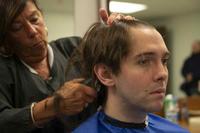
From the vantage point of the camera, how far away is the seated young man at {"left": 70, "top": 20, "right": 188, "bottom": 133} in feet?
3.95

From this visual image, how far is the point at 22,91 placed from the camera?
144 cm

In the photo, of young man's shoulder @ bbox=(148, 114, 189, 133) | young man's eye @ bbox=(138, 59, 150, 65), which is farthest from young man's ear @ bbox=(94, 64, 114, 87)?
young man's shoulder @ bbox=(148, 114, 189, 133)

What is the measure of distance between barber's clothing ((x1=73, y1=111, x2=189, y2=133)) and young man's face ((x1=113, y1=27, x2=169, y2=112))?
0.11 m

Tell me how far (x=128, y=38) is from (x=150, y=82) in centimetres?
19

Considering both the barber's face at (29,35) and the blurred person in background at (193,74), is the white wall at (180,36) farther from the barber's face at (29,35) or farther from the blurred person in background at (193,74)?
the barber's face at (29,35)

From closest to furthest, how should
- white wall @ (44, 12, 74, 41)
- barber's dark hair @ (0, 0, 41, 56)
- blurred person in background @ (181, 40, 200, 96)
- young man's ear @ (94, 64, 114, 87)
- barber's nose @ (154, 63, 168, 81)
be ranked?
barber's nose @ (154, 63, 168, 81), young man's ear @ (94, 64, 114, 87), barber's dark hair @ (0, 0, 41, 56), white wall @ (44, 12, 74, 41), blurred person in background @ (181, 40, 200, 96)

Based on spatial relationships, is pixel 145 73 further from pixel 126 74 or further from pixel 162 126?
pixel 162 126

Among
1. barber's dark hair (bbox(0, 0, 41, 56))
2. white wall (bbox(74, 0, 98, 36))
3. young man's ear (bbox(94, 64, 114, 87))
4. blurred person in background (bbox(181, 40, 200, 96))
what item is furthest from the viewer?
blurred person in background (bbox(181, 40, 200, 96))

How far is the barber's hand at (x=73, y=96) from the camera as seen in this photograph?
1249mm

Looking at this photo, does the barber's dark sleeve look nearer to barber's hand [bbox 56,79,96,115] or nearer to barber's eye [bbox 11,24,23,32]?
barber's hand [bbox 56,79,96,115]

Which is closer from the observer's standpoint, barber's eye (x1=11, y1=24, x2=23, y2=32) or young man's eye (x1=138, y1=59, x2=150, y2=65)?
young man's eye (x1=138, y1=59, x2=150, y2=65)

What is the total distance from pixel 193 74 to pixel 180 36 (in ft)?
4.24

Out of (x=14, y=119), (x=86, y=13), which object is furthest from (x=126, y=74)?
(x=86, y=13)

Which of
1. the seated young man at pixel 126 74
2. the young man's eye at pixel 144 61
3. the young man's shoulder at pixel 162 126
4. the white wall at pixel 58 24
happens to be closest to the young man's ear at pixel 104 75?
the seated young man at pixel 126 74
